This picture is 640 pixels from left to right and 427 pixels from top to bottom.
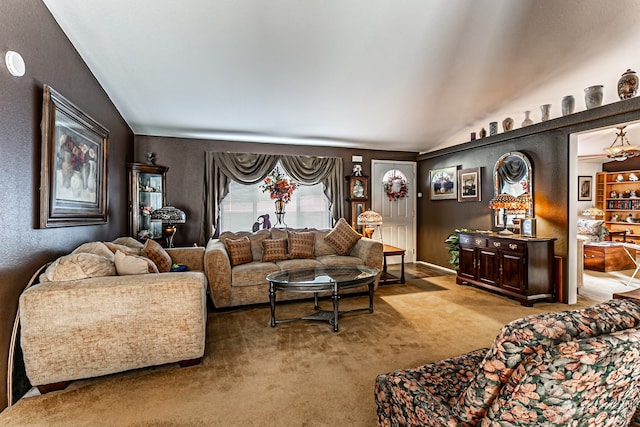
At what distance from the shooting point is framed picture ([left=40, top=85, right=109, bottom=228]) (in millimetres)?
2336

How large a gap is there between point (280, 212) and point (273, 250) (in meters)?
1.33

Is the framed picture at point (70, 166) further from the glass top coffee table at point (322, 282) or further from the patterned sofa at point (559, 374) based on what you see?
the patterned sofa at point (559, 374)

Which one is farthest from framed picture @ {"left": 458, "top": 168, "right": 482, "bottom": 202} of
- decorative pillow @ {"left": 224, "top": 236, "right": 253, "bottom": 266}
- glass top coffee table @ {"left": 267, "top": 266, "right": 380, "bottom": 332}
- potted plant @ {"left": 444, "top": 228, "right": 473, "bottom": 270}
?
decorative pillow @ {"left": 224, "top": 236, "right": 253, "bottom": 266}

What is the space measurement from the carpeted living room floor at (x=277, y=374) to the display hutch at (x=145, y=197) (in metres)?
1.79

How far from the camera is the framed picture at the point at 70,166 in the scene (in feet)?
7.66

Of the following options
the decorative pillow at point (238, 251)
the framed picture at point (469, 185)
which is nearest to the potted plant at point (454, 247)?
the framed picture at point (469, 185)

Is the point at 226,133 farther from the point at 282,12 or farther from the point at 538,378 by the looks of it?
the point at 538,378

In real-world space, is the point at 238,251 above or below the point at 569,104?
below

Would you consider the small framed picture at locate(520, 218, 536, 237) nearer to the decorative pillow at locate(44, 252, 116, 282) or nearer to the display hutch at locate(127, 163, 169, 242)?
the decorative pillow at locate(44, 252, 116, 282)

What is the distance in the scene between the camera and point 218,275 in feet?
11.9

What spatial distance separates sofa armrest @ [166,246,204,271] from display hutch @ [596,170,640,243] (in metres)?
9.38

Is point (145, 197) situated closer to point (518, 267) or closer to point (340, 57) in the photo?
point (340, 57)

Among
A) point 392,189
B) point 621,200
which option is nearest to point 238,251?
point 392,189

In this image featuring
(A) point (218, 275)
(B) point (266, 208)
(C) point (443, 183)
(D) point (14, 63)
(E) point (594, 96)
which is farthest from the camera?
(C) point (443, 183)
